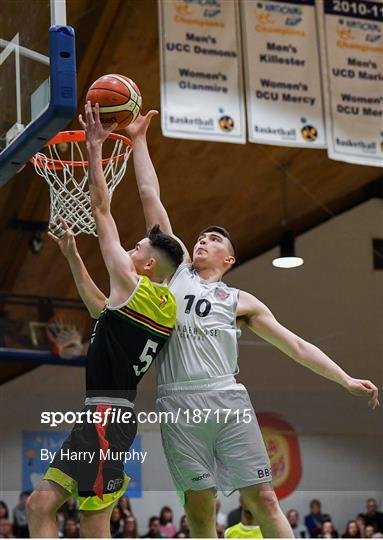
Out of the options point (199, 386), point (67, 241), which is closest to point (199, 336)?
point (199, 386)

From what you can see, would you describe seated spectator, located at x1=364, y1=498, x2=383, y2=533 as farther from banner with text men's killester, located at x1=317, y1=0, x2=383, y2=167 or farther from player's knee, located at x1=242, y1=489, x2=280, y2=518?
player's knee, located at x1=242, y1=489, x2=280, y2=518

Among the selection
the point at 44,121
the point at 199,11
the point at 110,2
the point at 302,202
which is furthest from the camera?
the point at 302,202

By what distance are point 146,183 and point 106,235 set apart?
79 centimetres

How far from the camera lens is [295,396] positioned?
736 inches

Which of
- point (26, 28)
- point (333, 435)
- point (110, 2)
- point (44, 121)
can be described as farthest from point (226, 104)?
point (333, 435)

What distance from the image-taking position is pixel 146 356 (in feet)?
19.4

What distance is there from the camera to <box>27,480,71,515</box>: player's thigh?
18.3 ft

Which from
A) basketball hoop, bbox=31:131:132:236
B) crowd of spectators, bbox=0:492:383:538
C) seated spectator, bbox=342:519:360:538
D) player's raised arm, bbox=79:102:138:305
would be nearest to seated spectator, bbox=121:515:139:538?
crowd of spectators, bbox=0:492:383:538

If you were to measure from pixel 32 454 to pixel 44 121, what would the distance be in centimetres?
1135

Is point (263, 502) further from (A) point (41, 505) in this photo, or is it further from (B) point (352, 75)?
(B) point (352, 75)

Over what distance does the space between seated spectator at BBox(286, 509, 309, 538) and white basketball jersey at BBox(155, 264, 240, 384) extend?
9.23 meters

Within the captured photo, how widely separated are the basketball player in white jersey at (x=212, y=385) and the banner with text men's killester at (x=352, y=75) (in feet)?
18.0

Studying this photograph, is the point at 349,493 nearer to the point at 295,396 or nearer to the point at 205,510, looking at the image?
the point at 295,396

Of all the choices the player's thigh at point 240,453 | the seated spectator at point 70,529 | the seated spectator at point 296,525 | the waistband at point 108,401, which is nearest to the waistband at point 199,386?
the player's thigh at point 240,453
